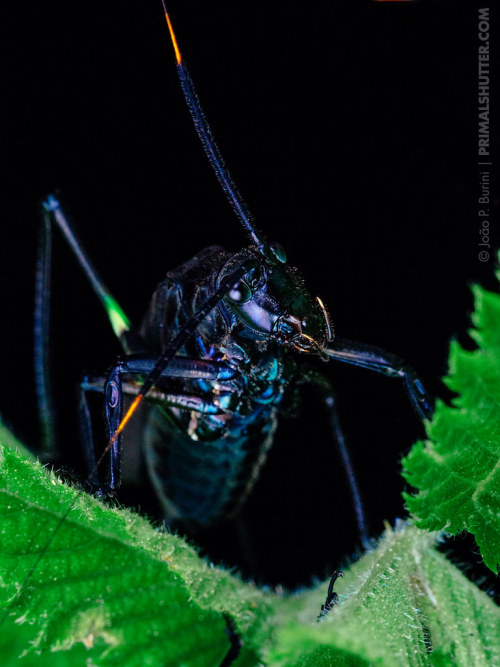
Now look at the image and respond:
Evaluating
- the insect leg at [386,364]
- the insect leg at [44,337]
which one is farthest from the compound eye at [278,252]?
the insect leg at [44,337]

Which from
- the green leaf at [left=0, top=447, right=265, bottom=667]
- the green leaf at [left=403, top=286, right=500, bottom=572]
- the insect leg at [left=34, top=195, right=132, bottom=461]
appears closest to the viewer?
the green leaf at [left=403, top=286, right=500, bottom=572]

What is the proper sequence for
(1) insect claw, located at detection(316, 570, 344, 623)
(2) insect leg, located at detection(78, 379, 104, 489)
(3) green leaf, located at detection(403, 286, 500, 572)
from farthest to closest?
(2) insect leg, located at detection(78, 379, 104, 489) → (1) insect claw, located at detection(316, 570, 344, 623) → (3) green leaf, located at detection(403, 286, 500, 572)

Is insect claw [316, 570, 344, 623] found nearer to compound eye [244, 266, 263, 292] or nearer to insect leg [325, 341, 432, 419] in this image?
insect leg [325, 341, 432, 419]

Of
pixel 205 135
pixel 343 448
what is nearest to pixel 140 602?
pixel 205 135

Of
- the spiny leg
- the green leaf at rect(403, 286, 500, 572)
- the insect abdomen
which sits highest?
the green leaf at rect(403, 286, 500, 572)

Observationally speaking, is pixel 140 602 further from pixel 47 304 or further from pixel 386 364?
pixel 47 304

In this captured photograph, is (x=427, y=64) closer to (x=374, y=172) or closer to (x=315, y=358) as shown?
(x=374, y=172)

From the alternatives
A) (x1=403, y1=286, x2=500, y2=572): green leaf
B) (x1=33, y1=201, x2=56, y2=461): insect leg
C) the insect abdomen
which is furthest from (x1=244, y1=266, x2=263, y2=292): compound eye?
(x1=33, y1=201, x2=56, y2=461): insect leg

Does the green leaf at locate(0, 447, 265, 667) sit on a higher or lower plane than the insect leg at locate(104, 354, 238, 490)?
lower
